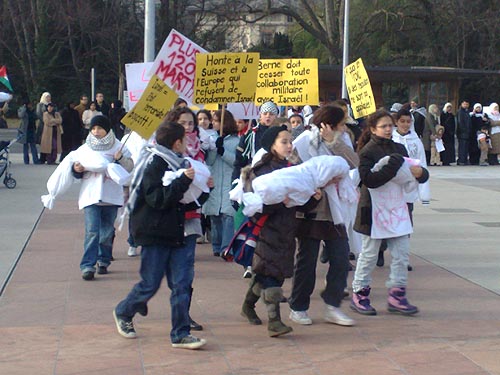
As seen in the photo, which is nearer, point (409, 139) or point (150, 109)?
point (150, 109)

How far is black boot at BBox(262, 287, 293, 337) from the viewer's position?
711 centimetres

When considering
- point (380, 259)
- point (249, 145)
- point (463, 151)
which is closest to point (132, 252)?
point (249, 145)

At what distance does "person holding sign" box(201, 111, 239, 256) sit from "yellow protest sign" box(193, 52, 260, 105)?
1.12 feet

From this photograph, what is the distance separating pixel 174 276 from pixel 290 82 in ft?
20.0

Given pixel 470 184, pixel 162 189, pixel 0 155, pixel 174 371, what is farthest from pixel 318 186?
pixel 470 184

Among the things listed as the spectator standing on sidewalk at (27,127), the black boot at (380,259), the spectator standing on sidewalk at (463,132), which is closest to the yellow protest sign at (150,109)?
the black boot at (380,259)

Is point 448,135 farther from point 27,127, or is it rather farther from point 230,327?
point 230,327

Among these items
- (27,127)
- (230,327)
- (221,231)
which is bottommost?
(230,327)

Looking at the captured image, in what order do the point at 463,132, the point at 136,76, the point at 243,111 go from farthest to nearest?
1. the point at 463,132
2. the point at 243,111
3. the point at 136,76

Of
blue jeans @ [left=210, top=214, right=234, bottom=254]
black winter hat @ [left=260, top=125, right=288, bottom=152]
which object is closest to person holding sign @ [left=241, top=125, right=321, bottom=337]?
black winter hat @ [left=260, top=125, right=288, bottom=152]

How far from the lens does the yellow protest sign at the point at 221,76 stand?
9953 mm

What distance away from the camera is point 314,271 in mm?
7574

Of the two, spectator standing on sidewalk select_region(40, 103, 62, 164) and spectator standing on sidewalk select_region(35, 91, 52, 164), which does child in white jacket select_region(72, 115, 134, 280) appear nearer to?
spectator standing on sidewalk select_region(40, 103, 62, 164)

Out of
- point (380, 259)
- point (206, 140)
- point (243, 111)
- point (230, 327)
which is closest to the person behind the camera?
point (230, 327)
